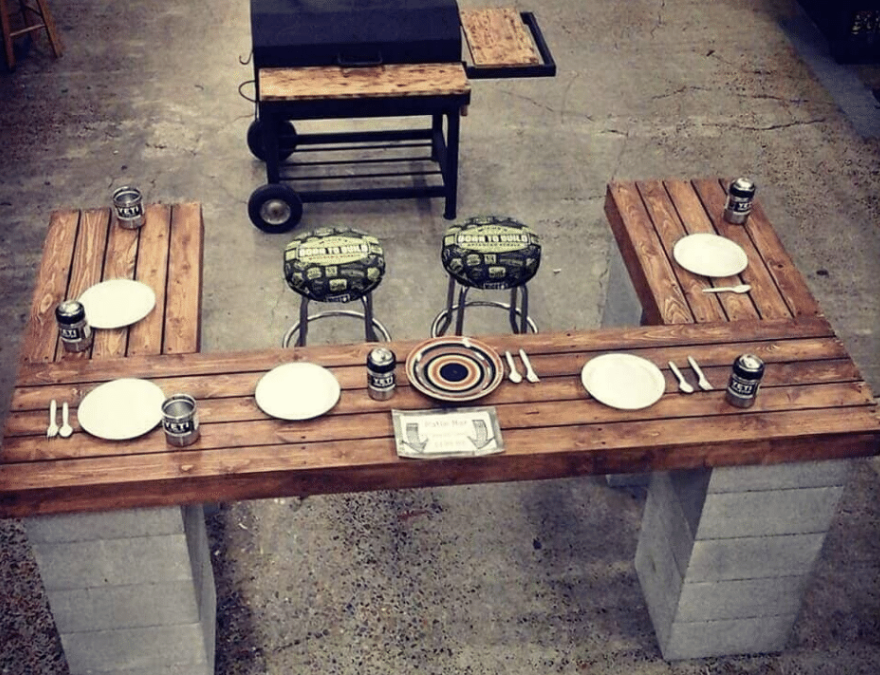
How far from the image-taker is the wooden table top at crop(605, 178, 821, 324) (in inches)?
144

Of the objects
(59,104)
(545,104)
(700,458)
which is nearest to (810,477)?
(700,458)

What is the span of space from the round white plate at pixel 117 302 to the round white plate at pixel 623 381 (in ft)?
4.76

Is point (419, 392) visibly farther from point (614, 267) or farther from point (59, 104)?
point (59, 104)

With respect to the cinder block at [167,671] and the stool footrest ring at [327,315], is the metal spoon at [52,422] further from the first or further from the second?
the stool footrest ring at [327,315]

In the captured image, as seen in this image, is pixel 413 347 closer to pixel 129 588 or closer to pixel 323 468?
pixel 323 468

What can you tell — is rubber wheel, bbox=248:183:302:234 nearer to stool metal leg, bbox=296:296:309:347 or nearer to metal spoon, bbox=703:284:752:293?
stool metal leg, bbox=296:296:309:347

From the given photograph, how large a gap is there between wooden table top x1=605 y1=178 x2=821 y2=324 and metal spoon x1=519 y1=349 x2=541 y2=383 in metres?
0.53

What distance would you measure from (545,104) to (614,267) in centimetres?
269

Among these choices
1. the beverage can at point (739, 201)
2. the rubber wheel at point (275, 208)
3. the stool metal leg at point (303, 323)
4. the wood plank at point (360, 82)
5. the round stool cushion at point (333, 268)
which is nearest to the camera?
the beverage can at point (739, 201)

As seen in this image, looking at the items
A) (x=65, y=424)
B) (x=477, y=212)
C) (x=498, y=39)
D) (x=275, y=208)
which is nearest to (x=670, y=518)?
(x=65, y=424)

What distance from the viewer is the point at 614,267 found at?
13.9 feet

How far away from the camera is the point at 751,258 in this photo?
3.88m

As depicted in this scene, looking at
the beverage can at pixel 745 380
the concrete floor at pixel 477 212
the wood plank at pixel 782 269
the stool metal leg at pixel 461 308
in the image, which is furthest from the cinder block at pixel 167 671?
the wood plank at pixel 782 269

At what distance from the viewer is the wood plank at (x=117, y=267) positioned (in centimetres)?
345
